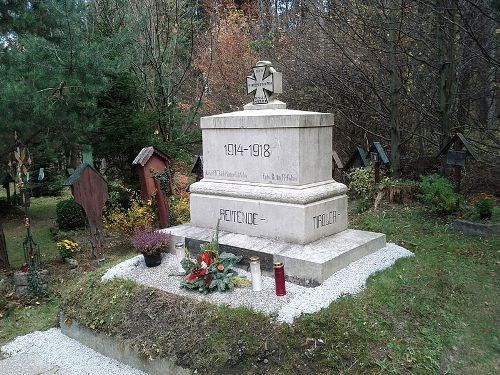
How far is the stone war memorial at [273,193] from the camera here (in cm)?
538

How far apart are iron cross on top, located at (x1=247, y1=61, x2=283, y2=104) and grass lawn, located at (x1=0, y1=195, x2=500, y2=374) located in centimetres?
264

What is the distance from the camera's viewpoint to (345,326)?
4.03 m

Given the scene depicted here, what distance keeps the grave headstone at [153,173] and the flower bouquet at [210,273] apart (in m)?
3.35

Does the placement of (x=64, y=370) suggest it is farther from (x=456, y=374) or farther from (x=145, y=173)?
(x=145, y=173)

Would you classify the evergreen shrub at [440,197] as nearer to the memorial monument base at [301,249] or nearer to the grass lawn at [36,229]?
the memorial monument base at [301,249]

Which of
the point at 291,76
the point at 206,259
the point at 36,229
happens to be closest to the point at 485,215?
the point at 206,259

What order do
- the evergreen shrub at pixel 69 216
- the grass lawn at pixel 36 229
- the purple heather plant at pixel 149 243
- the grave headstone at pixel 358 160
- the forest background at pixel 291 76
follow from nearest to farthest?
the purple heather plant at pixel 149 243, the forest background at pixel 291 76, the grass lawn at pixel 36 229, the grave headstone at pixel 358 160, the evergreen shrub at pixel 69 216

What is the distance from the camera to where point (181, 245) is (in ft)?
19.2

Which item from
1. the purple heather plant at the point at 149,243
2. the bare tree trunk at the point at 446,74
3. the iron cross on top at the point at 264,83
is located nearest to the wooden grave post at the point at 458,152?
the bare tree trunk at the point at 446,74

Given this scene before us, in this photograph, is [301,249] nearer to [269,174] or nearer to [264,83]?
[269,174]

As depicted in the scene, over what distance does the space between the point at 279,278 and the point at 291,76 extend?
913cm

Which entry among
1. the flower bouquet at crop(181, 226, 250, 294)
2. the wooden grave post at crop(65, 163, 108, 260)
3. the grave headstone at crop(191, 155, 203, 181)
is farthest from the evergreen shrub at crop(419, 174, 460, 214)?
the wooden grave post at crop(65, 163, 108, 260)

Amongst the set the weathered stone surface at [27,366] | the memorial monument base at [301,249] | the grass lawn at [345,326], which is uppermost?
the memorial monument base at [301,249]

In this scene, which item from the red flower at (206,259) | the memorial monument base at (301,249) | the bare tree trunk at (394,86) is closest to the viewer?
the memorial monument base at (301,249)
